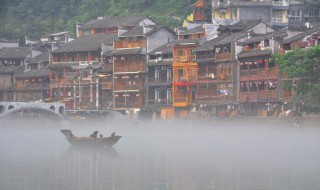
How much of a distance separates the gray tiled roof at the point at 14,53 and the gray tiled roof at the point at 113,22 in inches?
365

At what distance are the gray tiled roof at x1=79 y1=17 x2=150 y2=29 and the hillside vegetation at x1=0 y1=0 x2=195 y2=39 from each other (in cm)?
1285

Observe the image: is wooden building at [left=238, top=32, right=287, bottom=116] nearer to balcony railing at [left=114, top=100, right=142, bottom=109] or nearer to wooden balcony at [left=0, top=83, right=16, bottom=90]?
balcony railing at [left=114, top=100, right=142, bottom=109]

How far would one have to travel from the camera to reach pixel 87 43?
154 m

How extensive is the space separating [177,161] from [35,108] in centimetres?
5649

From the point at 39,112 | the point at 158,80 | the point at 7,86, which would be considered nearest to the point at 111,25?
the point at 7,86

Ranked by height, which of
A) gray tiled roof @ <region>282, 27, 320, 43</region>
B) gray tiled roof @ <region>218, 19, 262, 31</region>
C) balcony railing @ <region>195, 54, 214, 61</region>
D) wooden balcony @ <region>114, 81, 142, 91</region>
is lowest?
wooden balcony @ <region>114, 81, 142, 91</region>

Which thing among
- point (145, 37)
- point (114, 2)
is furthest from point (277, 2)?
point (114, 2)

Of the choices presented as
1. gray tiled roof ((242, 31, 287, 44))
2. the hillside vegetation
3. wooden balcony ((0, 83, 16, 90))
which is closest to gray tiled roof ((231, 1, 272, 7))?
gray tiled roof ((242, 31, 287, 44))

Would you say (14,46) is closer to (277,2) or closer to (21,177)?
(277,2)

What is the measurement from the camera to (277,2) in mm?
147500

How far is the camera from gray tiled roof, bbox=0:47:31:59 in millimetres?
162475

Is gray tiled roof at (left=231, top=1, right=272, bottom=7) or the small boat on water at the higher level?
gray tiled roof at (left=231, top=1, right=272, bottom=7)

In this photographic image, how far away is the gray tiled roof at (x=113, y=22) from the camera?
510 feet

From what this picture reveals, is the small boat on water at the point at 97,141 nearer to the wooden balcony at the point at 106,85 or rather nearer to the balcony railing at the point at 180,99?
the balcony railing at the point at 180,99
